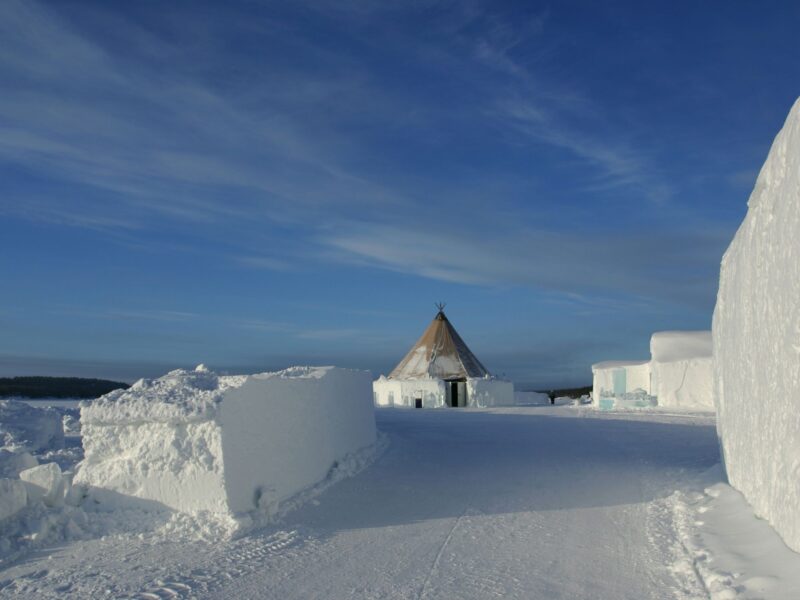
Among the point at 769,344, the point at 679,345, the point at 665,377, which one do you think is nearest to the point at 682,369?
the point at 665,377

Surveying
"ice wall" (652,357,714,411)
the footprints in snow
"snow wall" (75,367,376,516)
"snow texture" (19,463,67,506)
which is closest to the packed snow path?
the footprints in snow

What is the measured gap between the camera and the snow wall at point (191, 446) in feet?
23.6

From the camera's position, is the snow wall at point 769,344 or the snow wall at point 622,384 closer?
the snow wall at point 769,344

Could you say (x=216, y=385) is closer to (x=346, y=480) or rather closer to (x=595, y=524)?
(x=346, y=480)

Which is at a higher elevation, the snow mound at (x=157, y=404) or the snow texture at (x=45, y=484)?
the snow mound at (x=157, y=404)

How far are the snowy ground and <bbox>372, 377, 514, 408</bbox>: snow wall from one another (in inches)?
1026

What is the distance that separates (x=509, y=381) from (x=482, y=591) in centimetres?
3405

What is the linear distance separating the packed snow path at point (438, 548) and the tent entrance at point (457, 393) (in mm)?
25986

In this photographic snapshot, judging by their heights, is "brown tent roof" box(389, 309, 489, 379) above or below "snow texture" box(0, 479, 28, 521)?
above

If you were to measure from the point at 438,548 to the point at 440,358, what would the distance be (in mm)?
32136

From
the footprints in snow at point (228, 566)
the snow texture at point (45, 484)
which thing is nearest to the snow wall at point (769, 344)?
the footprints in snow at point (228, 566)

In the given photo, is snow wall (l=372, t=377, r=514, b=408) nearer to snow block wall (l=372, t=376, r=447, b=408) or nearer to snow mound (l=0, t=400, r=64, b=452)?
snow block wall (l=372, t=376, r=447, b=408)

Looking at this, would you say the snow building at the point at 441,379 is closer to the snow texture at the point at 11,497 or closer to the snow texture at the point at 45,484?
the snow texture at the point at 45,484

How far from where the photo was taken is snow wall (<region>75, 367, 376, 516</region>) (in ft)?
23.6
